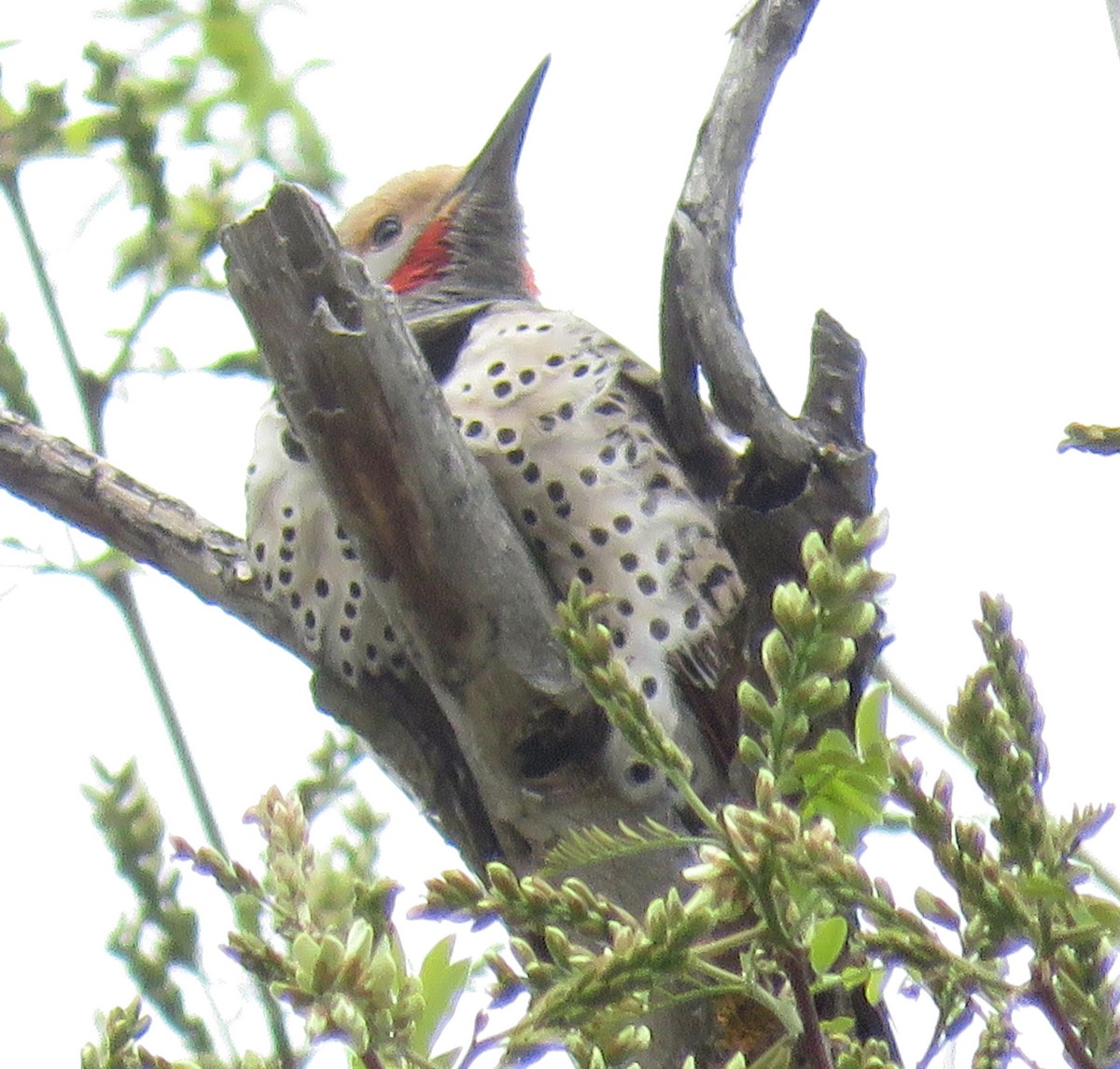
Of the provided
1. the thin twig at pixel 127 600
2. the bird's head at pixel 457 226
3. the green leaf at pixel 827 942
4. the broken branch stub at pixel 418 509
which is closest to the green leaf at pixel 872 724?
the green leaf at pixel 827 942

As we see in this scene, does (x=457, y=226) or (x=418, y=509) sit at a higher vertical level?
(x=457, y=226)

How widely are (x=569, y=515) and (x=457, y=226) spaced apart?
177 centimetres

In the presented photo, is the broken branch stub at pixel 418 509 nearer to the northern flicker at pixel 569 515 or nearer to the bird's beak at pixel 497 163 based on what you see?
the northern flicker at pixel 569 515

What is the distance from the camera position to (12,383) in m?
2.94

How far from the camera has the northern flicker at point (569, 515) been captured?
119 inches

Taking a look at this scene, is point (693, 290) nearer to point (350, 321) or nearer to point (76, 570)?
point (350, 321)


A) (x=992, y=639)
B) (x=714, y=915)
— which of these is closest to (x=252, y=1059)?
(x=714, y=915)

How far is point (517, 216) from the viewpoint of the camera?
4.75m

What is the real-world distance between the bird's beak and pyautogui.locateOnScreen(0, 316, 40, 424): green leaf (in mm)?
1894

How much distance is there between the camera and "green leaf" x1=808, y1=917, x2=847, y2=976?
4.72 feet

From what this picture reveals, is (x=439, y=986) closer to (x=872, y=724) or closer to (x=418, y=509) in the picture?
(x=872, y=724)

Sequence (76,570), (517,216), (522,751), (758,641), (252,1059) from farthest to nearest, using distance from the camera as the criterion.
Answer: (517,216), (76,570), (522,751), (758,641), (252,1059)

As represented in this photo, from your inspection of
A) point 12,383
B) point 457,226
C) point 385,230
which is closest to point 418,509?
point 12,383

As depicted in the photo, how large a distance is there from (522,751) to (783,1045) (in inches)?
48.8
